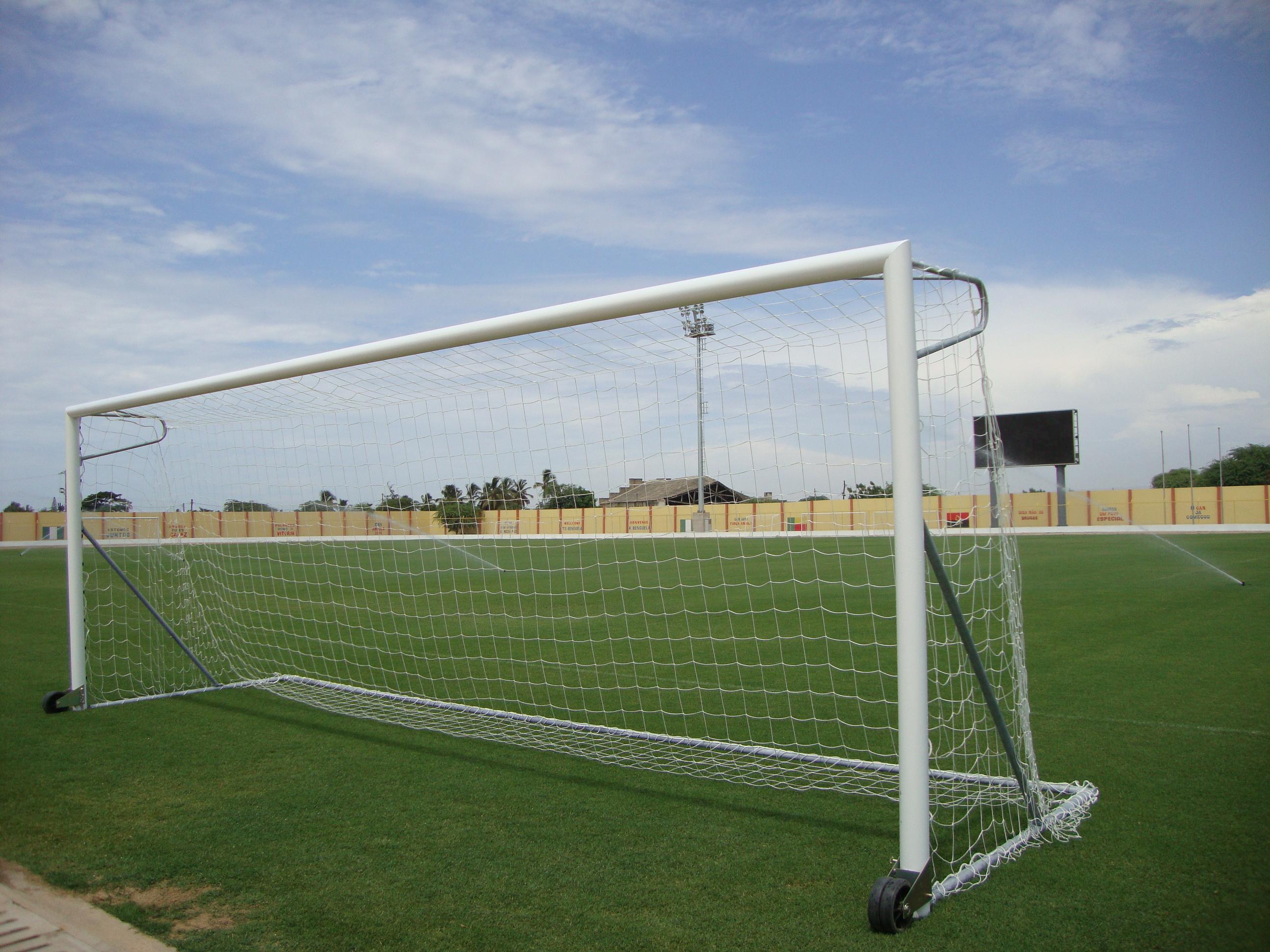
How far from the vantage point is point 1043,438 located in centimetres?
3234

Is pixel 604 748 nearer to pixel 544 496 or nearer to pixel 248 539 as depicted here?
pixel 544 496

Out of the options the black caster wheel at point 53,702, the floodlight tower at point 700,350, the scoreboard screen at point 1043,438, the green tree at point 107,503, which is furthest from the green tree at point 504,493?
the scoreboard screen at point 1043,438

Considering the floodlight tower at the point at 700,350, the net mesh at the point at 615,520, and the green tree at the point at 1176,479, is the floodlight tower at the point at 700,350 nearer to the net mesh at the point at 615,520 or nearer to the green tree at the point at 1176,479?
the net mesh at the point at 615,520

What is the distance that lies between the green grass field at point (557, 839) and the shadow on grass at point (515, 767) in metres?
0.02

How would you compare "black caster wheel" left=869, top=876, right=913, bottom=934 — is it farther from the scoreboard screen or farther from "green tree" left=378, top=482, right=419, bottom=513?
the scoreboard screen

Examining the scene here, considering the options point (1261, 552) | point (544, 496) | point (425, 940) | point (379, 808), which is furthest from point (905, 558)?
point (1261, 552)

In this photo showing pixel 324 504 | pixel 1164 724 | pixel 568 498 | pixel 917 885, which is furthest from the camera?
pixel 324 504

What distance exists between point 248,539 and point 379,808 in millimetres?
5628

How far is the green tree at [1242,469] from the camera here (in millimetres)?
49094

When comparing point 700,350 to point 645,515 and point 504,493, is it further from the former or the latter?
point 645,515

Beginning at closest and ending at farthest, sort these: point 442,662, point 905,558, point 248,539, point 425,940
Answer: point 425,940
point 905,558
point 442,662
point 248,539

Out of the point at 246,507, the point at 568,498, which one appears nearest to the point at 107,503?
the point at 246,507

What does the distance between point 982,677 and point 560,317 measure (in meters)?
2.47

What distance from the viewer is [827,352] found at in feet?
13.2
